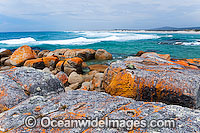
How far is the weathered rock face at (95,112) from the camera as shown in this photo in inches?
87.2

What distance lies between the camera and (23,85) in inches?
147

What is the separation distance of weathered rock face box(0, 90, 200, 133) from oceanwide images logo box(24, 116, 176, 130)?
1.9 inches

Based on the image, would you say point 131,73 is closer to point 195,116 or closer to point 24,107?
point 195,116

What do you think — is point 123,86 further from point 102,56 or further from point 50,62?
point 102,56

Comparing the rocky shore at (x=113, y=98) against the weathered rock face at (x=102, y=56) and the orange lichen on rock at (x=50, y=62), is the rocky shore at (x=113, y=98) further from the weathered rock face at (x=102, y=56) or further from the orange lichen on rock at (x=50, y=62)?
the weathered rock face at (x=102, y=56)

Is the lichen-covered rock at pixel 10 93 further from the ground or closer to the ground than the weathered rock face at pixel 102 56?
further from the ground

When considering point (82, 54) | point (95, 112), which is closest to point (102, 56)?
point (82, 54)

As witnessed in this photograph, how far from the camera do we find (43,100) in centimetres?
310

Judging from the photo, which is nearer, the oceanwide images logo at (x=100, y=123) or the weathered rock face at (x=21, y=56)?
the oceanwide images logo at (x=100, y=123)

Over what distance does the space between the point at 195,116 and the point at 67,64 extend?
1012 centimetres

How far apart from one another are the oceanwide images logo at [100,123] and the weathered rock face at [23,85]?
1299 millimetres

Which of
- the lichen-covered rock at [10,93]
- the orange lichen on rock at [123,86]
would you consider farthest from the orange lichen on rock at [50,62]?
the orange lichen on rock at [123,86]

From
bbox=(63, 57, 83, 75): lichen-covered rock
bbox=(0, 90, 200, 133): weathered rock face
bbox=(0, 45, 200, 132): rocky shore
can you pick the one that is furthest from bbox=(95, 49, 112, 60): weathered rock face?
bbox=(0, 90, 200, 133): weathered rock face

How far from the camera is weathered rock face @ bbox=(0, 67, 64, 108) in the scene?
134 inches
